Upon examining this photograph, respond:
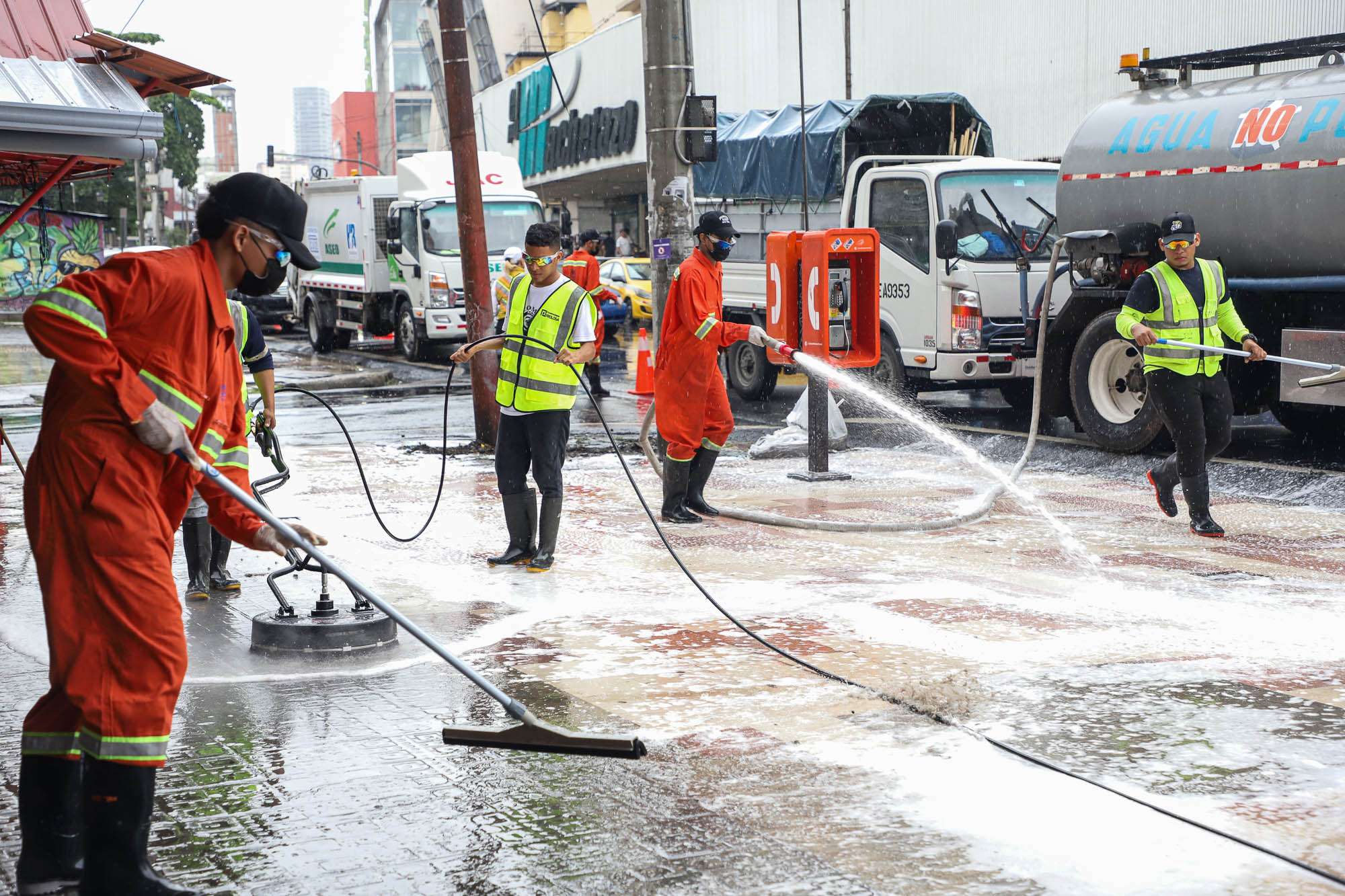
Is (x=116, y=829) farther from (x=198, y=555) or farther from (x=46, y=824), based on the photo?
(x=198, y=555)

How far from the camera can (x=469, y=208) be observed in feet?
43.5

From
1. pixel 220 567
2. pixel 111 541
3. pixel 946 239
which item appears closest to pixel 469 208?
pixel 946 239

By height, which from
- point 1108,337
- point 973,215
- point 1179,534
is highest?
point 973,215

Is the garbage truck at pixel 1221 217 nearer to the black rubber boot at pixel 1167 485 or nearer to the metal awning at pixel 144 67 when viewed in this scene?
the black rubber boot at pixel 1167 485

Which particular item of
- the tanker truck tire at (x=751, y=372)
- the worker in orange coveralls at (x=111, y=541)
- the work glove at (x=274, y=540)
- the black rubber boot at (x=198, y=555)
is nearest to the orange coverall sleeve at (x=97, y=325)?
the worker in orange coveralls at (x=111, y=541)

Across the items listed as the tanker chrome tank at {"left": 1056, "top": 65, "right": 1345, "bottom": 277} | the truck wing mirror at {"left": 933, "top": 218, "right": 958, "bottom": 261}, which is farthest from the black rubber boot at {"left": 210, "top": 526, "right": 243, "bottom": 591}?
the tanker chrome tank at {"left": 1056, "top": 65, "right": 1345, "bottom": 277}

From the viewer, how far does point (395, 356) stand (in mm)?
26562

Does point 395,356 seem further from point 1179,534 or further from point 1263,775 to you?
point 1263,775

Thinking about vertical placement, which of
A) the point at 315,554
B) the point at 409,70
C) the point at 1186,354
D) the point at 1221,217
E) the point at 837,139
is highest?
the point at 409,70

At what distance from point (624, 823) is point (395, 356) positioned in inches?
897

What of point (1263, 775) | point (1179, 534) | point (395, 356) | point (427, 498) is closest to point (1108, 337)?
point (1179, 534)

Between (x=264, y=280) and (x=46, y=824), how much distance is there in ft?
4.73

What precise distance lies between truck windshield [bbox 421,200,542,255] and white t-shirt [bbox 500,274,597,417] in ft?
51.3

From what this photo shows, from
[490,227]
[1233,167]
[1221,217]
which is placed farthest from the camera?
[490,227]
